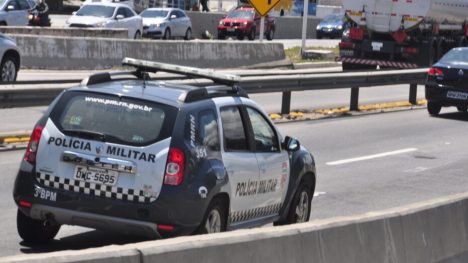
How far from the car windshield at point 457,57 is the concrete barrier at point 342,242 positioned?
53.4 feet

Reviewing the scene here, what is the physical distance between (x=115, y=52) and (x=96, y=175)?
24.1m

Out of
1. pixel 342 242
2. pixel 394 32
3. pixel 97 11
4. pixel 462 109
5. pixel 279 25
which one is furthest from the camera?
pixel 279 25

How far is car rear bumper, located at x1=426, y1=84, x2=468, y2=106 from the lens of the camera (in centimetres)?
2455

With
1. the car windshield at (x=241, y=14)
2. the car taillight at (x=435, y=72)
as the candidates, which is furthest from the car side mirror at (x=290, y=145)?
the car windshield at (x=241, y=14)

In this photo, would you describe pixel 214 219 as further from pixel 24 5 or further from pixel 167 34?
pixel 167 34

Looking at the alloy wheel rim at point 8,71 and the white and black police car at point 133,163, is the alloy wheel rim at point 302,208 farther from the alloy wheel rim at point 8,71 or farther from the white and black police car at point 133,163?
the alloy wheel rim at point 8,71

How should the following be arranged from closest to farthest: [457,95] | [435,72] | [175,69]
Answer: [175,69] < [457,95] < [435,72]

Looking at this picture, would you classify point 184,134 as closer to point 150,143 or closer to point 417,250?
point 150,143

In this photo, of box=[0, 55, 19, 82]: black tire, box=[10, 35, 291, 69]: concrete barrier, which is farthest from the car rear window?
box=[10, 35, 291, 69]: concrete barrier

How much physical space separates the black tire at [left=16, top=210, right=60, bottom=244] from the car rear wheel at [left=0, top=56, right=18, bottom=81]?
12705mm

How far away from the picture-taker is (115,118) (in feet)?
28.5

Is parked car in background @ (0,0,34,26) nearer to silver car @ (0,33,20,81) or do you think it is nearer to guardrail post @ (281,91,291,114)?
silver car @ (0,33,20,81)

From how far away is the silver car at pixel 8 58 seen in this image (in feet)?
70.8

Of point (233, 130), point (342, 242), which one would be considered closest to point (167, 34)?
point (233, 130)
